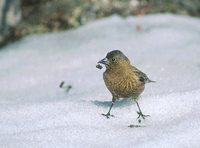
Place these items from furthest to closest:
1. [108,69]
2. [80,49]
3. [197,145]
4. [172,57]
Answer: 1. [80,49]
2. [172,57]
3. [108,69]
4. [197,145]

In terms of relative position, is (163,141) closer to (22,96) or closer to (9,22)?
(22,96)

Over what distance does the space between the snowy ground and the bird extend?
0.16 meters

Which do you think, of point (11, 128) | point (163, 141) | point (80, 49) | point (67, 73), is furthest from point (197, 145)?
point (80, 49)

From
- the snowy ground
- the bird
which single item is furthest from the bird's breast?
the snowy ground

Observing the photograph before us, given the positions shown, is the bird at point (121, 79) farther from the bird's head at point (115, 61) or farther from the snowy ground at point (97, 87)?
the snowy ground at point (97, 87)

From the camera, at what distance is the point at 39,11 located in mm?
10484

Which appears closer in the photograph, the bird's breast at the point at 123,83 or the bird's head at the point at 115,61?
the bird's breast at the point at 123,83

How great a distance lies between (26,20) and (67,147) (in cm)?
577

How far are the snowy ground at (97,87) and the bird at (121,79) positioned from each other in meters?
0.16

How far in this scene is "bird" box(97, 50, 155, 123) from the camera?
569 centimetres

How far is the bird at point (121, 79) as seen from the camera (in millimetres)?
5691

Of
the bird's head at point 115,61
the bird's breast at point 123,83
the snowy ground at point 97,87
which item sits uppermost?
the bird's head at point 115,61

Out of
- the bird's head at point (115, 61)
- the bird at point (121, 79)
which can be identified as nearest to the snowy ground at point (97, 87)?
the bird at point (121, 79)

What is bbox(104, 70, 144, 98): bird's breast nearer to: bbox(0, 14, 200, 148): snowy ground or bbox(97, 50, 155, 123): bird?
bbox(97, 50, 155, 123): bird
